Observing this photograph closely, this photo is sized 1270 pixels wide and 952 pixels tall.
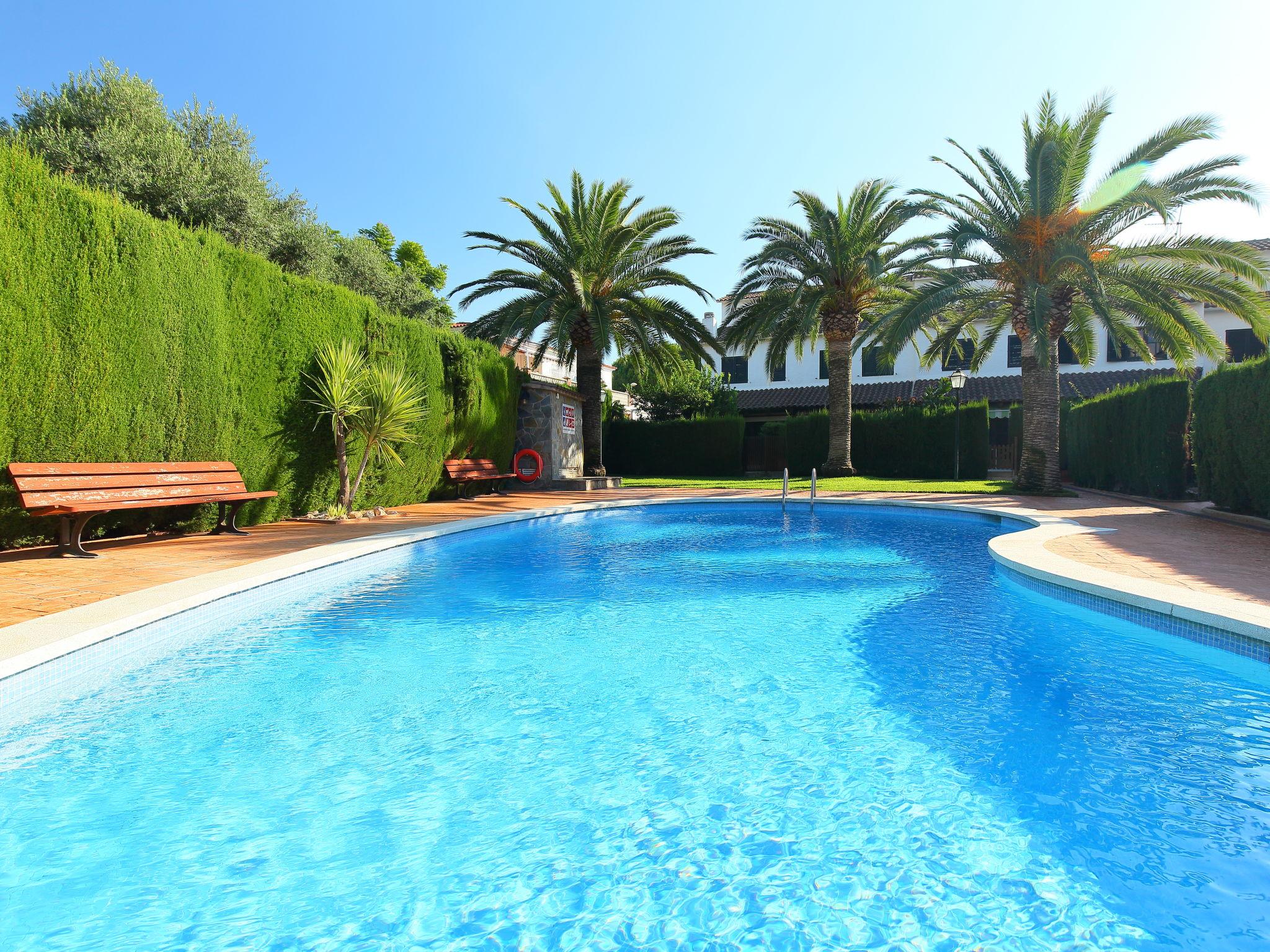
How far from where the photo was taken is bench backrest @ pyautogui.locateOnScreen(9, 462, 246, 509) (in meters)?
6.83

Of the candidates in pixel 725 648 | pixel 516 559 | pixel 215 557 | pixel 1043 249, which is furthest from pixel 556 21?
pixel 1043 249

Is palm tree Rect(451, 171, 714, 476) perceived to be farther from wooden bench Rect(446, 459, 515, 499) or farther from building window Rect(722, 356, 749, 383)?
building window Rect(722, 356, 749, 383)

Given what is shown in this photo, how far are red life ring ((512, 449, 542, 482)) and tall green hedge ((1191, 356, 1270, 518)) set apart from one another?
1438cm

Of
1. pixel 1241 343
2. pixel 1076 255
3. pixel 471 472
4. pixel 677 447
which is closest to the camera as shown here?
pixel 1076 255

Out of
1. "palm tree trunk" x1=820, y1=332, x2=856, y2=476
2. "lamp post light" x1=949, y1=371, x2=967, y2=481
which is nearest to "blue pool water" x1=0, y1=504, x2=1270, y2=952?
"palm tree trunk" x1=820, y1=332, x2=856, y2=476

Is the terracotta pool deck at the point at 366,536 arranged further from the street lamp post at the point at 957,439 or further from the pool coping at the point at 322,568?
the street lamp post at the point at 957,439

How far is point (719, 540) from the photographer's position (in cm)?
1057

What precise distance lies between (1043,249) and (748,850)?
17526mm

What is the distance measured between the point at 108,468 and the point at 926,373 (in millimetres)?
34652

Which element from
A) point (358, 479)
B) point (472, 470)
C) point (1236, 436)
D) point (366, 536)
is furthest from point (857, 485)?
point (366, 536)

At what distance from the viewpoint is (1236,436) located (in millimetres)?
10984

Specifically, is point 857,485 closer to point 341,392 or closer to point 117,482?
point 341,392

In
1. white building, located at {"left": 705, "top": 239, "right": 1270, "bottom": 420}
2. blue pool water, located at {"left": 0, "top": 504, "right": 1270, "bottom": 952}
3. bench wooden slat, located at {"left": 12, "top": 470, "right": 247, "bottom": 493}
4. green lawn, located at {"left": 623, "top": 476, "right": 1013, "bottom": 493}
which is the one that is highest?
white building, located at {"left": 705, "top": 239, "right": 1270, "bottom": 420}

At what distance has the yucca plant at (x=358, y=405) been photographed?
11.3 m
